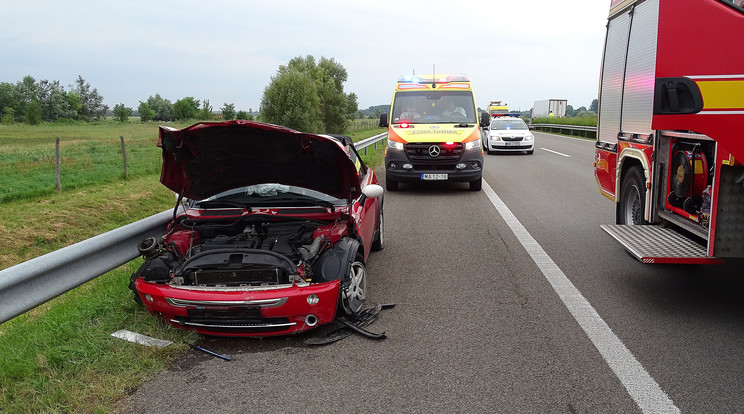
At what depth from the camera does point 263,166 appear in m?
5.03

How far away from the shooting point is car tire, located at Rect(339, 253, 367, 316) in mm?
4316

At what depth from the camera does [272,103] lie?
184 ft

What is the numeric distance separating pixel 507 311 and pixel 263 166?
237cm

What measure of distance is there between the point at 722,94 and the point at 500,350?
7.03 ft

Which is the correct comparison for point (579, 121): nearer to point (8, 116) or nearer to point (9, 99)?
point (8, 116)

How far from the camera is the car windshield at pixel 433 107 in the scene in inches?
506

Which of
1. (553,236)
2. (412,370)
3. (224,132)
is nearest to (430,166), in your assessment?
(553,236)

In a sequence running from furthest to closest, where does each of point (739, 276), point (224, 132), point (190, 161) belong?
point (739, 276), point (190, 161), point (224, 132)

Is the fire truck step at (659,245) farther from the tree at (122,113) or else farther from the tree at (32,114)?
the tree at (122,113)

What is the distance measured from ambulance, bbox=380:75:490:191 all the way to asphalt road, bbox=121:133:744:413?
5.29 meters

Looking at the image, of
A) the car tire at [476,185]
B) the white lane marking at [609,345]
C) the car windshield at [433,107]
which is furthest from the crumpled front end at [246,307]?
the car windshield at [433,107]

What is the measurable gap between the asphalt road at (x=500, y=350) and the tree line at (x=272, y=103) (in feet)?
157

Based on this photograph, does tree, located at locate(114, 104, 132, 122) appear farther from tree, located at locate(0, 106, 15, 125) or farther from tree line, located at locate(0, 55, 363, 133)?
tree, located at locate(0, 106, 15, 125)

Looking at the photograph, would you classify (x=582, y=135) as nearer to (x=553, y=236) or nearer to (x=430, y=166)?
(x=430, y=166)
